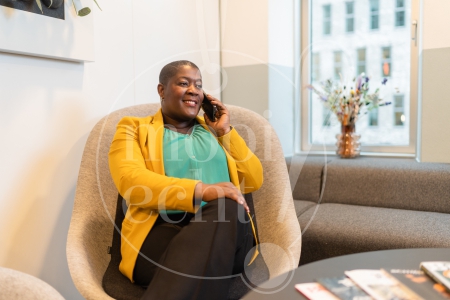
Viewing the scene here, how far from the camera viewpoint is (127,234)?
1.50 meters

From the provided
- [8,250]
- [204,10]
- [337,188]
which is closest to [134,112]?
[8,250]

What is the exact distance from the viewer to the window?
3.17 meters

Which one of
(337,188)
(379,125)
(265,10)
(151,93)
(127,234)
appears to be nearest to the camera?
(127,234)

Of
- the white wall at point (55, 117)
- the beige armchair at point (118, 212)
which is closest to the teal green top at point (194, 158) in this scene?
the beige armchair at point (118, 212)

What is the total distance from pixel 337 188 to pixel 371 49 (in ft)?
3.66

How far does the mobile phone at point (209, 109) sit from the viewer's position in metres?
1.83

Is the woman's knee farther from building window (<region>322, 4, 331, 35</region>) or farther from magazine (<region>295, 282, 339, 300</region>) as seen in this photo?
building window (<region>322, 4, 331, 35</region>)

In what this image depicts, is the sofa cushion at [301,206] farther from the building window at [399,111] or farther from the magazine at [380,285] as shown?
the magazine at [380,285]

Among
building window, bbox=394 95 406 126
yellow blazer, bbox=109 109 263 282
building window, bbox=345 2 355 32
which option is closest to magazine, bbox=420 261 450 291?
yellow blazer, bbox=109 109 263 282

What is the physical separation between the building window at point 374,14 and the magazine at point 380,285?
242cm

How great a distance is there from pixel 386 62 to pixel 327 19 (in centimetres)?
55

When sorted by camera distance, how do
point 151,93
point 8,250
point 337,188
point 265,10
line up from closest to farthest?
point 8,250 < point 151,93 < point 337,188 < point 265,10

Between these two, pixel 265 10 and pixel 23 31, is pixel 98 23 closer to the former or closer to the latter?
pixel 23 31

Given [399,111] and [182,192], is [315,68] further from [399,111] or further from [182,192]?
[182,192]
